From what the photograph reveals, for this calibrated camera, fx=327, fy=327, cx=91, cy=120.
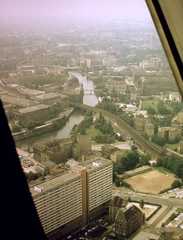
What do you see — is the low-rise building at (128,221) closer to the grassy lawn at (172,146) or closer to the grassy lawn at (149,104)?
the grassy lawn at (172,146)

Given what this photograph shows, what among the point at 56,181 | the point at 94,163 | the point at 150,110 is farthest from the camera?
the point at 150,110

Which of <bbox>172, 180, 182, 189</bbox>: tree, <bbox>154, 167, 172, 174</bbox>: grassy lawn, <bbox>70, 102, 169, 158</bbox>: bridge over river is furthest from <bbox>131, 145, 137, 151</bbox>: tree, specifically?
<bbox>172, 180, 182, 189</bbox>: tree

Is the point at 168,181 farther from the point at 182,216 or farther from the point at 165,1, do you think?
the point at 165,1

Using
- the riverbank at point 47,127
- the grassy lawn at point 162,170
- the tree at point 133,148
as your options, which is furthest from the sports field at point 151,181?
the riverbank at point 47,127

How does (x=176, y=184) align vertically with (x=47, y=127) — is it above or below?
below

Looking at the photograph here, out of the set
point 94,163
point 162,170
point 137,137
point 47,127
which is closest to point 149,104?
point 137,137

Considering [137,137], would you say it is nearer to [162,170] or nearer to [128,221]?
[162,170]

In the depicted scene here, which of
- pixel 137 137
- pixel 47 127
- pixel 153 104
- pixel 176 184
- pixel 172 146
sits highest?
pixel 47 127
